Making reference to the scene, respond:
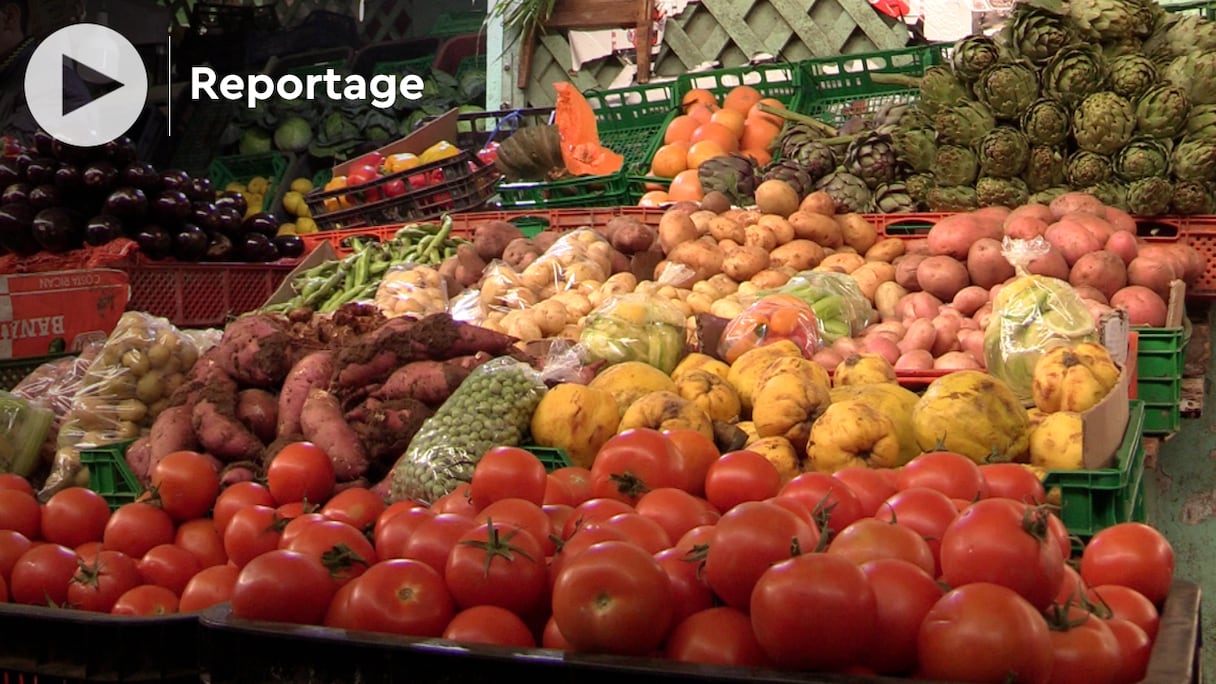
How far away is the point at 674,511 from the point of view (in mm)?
2102

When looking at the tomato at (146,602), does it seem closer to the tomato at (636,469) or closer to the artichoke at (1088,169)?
the tomato at (636,469)

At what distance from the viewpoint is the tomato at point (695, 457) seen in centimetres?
247

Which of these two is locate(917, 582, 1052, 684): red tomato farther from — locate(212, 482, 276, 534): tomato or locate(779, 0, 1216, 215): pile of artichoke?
locate(779, 0, 1216, 215): pile of artichoke

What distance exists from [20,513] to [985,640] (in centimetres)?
211

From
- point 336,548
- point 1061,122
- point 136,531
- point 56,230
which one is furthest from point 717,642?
Answer: point 56,230

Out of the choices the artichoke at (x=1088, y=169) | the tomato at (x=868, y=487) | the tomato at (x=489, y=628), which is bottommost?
the tomato at (x=489, y=628)

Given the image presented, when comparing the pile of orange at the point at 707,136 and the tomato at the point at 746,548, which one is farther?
the pile of orange at the point at 707,136

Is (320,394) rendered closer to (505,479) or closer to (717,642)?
(505,479)

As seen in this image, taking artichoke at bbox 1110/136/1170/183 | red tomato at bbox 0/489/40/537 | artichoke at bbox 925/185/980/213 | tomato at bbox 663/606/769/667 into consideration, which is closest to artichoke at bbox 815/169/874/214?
artichoke at bbox 925/185/980/213

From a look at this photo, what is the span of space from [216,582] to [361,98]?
10195 mm

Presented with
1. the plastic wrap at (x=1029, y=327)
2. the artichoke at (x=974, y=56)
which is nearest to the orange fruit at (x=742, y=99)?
the artichoke at (x=974, y=56)

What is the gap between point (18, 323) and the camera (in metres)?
4.84

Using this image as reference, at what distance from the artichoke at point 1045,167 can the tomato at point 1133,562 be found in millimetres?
3790

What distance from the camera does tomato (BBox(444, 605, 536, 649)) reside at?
167 cm
